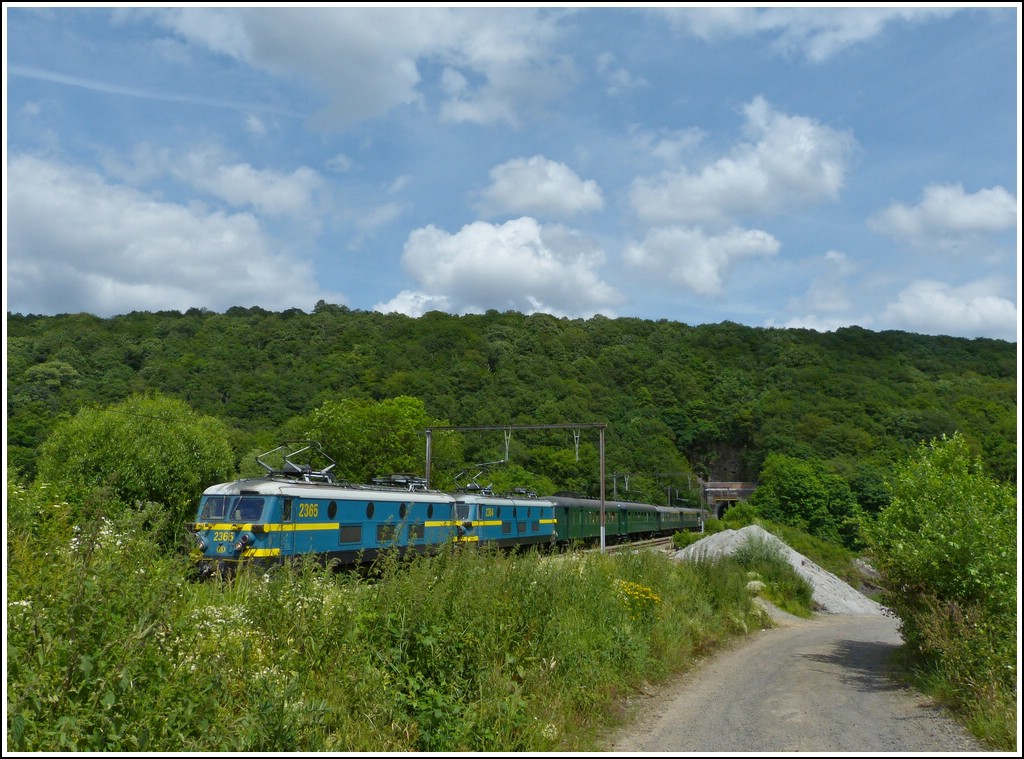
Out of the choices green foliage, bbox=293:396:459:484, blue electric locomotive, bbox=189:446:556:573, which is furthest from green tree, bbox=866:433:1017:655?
green foliage, bbox=293:396:459:484

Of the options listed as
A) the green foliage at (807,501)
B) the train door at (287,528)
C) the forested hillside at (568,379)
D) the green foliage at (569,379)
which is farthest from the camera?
the green foliage at (807,501)

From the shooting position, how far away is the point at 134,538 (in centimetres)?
550

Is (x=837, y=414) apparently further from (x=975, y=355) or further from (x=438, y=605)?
(x=438, y=605)

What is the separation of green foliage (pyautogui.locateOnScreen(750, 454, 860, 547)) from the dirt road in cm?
5292

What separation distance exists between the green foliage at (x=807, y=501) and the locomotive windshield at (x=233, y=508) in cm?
5396

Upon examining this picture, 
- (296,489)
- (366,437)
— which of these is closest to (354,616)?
(296,489)

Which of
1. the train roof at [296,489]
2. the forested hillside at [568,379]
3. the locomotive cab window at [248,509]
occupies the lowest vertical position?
the locomotive cab window at [248,509]

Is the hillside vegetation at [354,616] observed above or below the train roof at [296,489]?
below

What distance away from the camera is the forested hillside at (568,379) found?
56.3m

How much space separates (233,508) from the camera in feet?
59.0

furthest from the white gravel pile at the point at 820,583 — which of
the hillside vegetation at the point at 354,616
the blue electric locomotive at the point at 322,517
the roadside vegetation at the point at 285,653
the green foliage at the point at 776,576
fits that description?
the roadside vegetation at the point at 285,653

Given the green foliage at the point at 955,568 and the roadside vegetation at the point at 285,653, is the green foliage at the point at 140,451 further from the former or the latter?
the green foliage at the point at 955,568

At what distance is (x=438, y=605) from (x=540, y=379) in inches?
2574

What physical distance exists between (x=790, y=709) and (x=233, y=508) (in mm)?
12956
